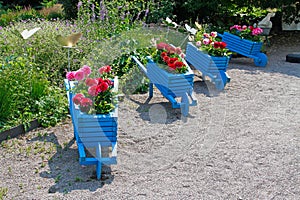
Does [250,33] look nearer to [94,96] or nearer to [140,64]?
[140,64]

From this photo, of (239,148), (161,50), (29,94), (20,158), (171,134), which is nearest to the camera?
(20,158)

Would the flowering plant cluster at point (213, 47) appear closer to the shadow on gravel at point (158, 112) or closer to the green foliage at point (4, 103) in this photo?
the shadow on gravel at point (158, 112)

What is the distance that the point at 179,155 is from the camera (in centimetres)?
427

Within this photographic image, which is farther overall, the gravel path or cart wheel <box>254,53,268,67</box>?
cart wheel <box>254,53,268,67</box>

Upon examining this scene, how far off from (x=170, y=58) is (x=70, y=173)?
201 cm

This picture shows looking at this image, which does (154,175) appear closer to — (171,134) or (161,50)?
(171,134)

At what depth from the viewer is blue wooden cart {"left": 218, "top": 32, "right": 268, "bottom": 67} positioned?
7.52 metres

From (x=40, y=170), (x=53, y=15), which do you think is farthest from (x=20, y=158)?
(x=53, y=15)

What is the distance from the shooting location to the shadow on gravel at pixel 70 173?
3684 mm

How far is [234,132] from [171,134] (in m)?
0.72

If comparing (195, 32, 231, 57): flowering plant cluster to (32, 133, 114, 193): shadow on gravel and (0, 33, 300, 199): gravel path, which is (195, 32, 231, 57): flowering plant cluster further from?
(32, 133, 114, 193): shadow on gravel

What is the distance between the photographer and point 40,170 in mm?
3939

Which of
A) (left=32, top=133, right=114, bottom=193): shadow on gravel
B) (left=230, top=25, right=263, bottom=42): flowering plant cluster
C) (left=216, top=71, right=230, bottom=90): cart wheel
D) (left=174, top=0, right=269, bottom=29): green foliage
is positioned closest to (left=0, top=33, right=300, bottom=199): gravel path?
(left=32, top=133, right=114, bottom=193): shadow on gravel

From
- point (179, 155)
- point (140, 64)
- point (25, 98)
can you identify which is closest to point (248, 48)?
point (140, 64)
